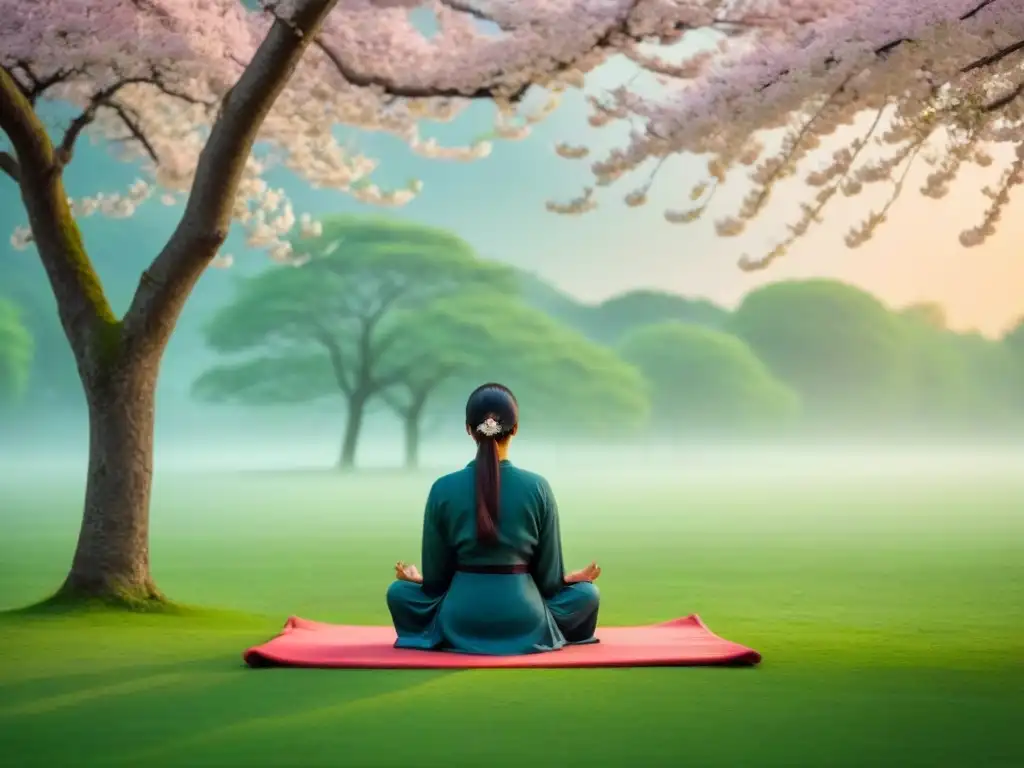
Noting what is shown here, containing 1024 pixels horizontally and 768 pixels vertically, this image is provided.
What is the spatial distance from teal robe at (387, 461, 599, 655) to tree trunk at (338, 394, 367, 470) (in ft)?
71.1

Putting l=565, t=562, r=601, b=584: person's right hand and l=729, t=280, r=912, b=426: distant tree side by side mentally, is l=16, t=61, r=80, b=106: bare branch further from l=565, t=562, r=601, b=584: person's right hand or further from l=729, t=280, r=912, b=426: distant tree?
l=729, t=280, r=912, b=426: distant tree

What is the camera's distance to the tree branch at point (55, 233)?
6.95 m

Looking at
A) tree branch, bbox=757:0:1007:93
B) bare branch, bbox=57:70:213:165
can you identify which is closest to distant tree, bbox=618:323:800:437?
bare branch, bbox=57:70:213:165

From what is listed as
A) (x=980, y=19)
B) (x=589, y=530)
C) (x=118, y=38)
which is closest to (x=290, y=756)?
(x=980, y=19)

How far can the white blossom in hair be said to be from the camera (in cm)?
500

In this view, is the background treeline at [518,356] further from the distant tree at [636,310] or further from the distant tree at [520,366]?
the distant tree at [636,310]

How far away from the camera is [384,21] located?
818 centimetres

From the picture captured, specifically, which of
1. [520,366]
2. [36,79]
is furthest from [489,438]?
[520,366]

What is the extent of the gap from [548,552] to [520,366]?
2390 centimetres

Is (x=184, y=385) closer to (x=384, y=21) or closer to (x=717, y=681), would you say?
(x=384, y=21)

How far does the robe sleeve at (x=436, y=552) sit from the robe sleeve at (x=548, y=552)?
33cm

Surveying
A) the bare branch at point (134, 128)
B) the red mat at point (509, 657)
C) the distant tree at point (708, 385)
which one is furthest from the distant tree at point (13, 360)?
the red mat at point (509, 657)

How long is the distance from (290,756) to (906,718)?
73.0 inches

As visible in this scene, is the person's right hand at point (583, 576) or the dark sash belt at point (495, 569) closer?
the dark sash belt at point (495, 569)
